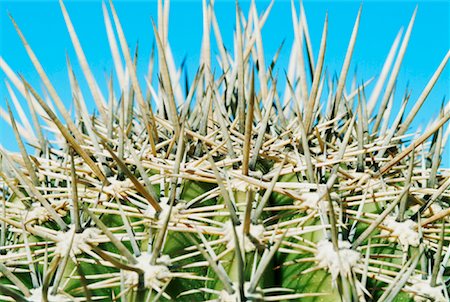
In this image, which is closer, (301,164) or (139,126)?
(301,164)

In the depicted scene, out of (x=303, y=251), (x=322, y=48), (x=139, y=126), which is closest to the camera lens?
(x=303, y=251)

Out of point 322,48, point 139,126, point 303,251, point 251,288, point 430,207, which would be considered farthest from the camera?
point 139,126

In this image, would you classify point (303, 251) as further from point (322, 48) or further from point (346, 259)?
point (322, 48)

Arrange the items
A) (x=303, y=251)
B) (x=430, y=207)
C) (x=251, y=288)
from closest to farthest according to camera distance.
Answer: (x=251, y=288) < (x=303, y=251) < (x=430, y=207)

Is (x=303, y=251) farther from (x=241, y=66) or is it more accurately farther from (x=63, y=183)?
(x=63, y=183)

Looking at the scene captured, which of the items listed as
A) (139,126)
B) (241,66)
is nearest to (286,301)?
(241,66)

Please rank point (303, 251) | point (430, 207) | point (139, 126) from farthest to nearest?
1. point (139, 126)
2. point (430, 207)
3. point (303, 251)

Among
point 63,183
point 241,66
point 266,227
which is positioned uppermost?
point 241,66

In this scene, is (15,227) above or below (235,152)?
below

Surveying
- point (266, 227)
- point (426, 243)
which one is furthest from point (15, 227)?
point (426, 243)
